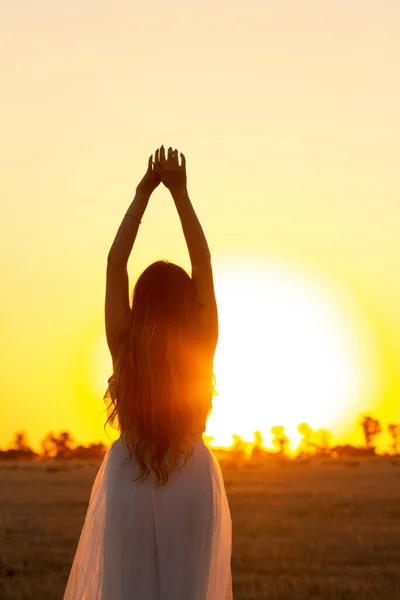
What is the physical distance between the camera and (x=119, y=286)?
464cm

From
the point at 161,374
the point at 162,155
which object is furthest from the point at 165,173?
the point at 161,374

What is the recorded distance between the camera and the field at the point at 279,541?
40.1 feet

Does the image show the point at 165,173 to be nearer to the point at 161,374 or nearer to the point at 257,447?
the point at 161,374

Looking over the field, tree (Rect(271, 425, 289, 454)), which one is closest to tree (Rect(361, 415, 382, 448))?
tree (Rect(271, 425, 289, 454))

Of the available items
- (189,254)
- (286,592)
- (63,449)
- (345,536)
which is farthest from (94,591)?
(63,449)

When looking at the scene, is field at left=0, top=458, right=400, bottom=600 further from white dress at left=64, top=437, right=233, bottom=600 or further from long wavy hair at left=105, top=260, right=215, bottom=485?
long wavy hair at left=105, top=260, right=215, bottom=485

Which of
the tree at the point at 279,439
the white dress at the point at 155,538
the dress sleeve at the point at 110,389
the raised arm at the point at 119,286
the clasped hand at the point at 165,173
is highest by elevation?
the tree at the point at 279,439

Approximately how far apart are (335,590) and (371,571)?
1.55 m

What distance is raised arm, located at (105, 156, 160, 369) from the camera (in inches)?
182

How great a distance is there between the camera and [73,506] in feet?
82.0

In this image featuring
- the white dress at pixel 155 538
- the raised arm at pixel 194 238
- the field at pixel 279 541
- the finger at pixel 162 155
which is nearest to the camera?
the white dress at pixel 155 538

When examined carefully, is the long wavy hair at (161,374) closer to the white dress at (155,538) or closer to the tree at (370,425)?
the white dress at (155,538)

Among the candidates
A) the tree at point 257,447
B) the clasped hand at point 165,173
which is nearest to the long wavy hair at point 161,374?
the clasped hand at point 165,173

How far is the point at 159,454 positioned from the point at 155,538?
34 cm
